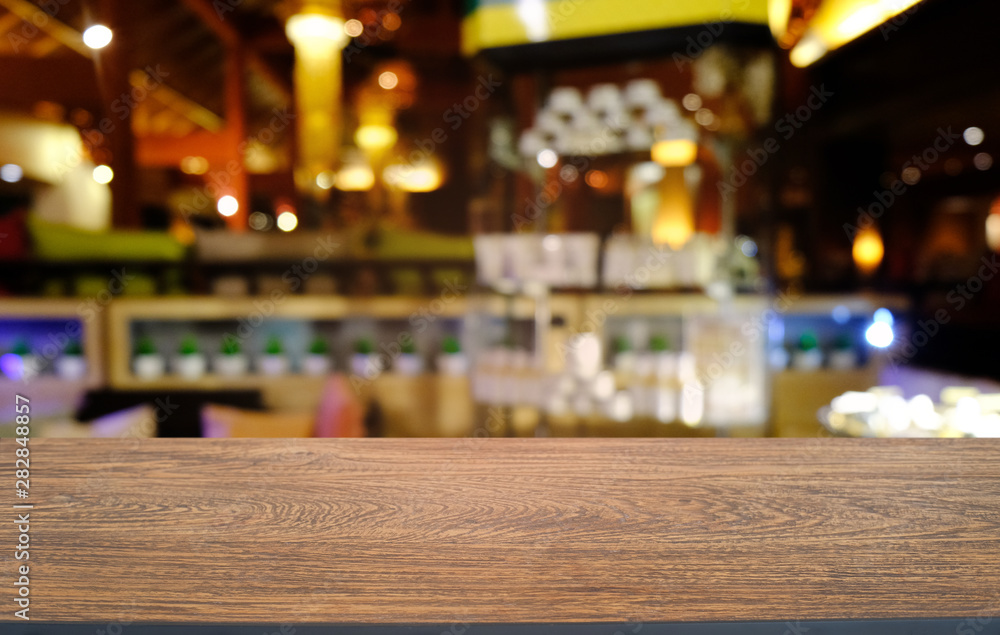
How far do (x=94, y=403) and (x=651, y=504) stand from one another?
1884mm

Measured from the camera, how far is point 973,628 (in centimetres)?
89

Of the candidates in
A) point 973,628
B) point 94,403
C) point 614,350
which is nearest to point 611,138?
point 614,350

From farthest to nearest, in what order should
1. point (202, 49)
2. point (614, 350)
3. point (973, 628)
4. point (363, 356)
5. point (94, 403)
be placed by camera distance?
point (202, 49)
point (363, 356)
point (614, 350)
point (94, 403)
point (973, 628)

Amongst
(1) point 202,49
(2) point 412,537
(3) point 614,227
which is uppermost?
(1) point 202,49

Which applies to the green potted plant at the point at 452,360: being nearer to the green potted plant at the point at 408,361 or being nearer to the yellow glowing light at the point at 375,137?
the green potted plant at the point at 408,361

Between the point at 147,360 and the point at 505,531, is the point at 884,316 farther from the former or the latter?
the point at 147,360

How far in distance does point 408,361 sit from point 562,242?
842 millimetres

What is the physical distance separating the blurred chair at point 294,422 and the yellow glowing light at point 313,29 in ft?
4.76

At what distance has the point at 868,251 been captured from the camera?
6.65 feet

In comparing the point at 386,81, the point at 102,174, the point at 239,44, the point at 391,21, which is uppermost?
the point at 386,81

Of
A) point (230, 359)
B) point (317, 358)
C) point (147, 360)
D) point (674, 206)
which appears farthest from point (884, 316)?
point (147, 360)

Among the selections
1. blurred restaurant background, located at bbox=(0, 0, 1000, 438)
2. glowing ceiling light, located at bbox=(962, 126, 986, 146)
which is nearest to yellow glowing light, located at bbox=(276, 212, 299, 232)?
blurred restaurant background, located at bbox=(0, 0, 1000, 438)

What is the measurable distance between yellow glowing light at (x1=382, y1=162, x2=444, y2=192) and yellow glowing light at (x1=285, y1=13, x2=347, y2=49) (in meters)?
1.48

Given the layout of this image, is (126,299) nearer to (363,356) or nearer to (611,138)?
(363,356)
